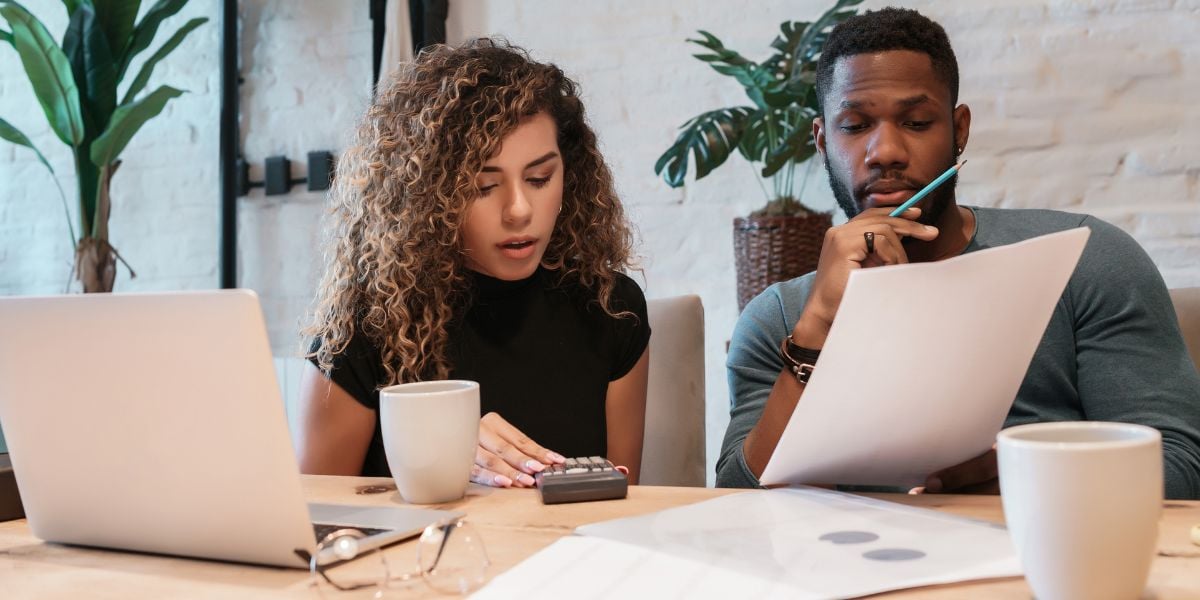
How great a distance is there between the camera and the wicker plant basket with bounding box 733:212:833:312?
81.1 inches

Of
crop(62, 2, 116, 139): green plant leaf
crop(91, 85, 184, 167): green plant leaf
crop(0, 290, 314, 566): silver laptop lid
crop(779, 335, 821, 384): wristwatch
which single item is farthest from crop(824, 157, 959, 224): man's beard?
crop(62, 2, 116, 139): green plant leaf

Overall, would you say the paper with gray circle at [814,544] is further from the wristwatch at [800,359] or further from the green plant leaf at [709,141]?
the green plant leaf at [709,141]

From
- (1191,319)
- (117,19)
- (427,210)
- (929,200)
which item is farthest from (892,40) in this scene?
(117,19)

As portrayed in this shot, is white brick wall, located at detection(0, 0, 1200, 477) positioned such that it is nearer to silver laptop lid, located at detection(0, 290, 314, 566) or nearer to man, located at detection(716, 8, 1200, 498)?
man, located at detection(716, 8, 1200, 498)

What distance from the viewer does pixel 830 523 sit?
2.53 feet

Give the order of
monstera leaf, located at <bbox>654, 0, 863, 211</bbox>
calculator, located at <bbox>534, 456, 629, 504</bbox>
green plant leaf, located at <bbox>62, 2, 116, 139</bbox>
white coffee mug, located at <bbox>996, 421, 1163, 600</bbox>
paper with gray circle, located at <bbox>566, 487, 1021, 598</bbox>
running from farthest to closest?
green plant leaf, located at <bbox>62, 2, 116, 139</bbox> → monstera leaf, located at <bbox>654, 0, 863, 211</bbox> → calculator, located at <bbox>534, 456, 629, 504</bbox> → paper with gray circle, located at <bbox>566, 487, 1021, 598</bbox> → white coffee mug, located at <bbox>996, 421, 1163, 600</bbox>

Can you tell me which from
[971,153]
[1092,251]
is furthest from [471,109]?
[971,153]

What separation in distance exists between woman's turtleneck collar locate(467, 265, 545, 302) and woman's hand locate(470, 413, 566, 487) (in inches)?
13.4

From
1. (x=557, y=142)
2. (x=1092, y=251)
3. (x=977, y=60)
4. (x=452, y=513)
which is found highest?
(x=977, y=60)

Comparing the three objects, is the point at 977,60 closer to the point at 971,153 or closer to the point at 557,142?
the point at 971,153

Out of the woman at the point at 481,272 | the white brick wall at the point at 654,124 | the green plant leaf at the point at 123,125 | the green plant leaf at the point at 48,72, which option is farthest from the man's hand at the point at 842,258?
the green plant leaf at the point at 48,72

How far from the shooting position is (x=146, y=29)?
2.57 metres

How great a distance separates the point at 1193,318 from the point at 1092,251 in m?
0.19

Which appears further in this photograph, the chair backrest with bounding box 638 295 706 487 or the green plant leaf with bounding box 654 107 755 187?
the green plant leaf with bounding box 654 107 755 187
